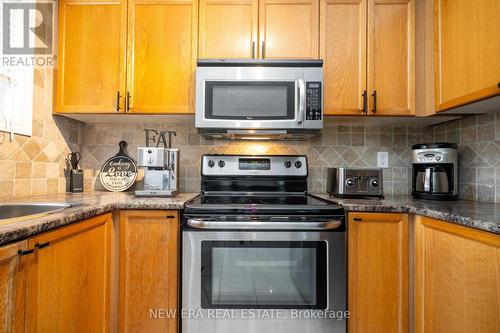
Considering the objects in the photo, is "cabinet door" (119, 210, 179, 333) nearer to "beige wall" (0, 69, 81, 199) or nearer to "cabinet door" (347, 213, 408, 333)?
"beige wall" (0, 69, 81, 199)

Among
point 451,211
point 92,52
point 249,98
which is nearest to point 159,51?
point 92,52

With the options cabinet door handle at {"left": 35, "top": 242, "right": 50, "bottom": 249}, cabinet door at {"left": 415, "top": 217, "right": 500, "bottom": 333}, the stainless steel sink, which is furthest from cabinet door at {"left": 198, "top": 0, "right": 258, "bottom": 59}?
cabinet door at {"left": 415, "top": 217, "right": 500, "bottom": 333}

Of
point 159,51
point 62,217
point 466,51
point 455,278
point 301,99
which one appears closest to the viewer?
point 62,217

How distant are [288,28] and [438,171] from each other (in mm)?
1283

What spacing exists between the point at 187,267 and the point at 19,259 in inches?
28.1

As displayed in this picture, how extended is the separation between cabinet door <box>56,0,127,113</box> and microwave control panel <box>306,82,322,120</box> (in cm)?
117

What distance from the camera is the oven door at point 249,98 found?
1.62 m

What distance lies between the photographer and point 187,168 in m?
2.03

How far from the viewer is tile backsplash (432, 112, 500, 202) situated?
4.91 ft

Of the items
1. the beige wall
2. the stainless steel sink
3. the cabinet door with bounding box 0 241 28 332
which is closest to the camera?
the cabinet door with bounding box 0 241 28 332

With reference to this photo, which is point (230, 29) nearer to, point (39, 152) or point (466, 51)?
point (466, 51)

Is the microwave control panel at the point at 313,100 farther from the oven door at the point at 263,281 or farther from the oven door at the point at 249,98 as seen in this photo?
the oven door at the point at 263,281

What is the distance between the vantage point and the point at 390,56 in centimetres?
169

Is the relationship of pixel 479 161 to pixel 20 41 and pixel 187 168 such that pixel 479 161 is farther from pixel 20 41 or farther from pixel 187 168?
pixel 20 41
